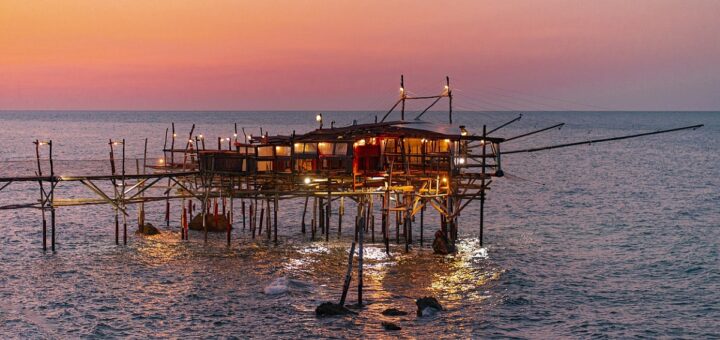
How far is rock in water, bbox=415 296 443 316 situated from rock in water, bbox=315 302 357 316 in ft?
9.15

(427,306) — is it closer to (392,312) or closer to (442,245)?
(392,312)

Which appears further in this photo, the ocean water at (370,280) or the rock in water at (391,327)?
the ocean water at (370,280)

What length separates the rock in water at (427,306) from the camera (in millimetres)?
30922

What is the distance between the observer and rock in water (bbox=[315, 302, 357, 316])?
3058 centimetres

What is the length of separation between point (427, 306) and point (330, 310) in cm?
396

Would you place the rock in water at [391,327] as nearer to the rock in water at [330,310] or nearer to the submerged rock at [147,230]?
the rock in water at [330,310]

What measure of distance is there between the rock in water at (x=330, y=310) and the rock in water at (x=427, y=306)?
110 inches

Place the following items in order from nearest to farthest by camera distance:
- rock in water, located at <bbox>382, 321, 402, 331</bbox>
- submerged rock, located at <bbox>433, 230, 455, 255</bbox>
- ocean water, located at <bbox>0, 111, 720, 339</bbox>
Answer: rock in water, located at <bbox>382, 321, 402, 331</bbox> < ocean water, located at <bbox>0, 111, 720, 339</bbox> < submerged rock, located at <bbox>433, 230, 455, 255</bbox>

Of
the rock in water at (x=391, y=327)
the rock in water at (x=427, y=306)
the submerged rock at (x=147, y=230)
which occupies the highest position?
the submerged rock at (x=147, y=230)

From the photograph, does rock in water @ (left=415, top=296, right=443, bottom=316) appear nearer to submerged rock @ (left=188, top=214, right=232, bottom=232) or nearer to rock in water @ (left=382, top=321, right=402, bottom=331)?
rock in water @ (left=382, top=321, right=402, bottom=331)

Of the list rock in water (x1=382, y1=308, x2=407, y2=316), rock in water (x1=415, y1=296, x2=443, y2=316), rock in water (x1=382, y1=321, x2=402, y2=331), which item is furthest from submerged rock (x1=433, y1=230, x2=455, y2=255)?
rock in water (x1=382, y1=321, x2=402, y2=331)

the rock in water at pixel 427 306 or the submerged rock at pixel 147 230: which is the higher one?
the submerged rock at pixel 147 230

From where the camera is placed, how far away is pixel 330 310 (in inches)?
1204

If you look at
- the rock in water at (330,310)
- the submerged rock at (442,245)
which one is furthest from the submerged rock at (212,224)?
the rock in water at (330,310)
